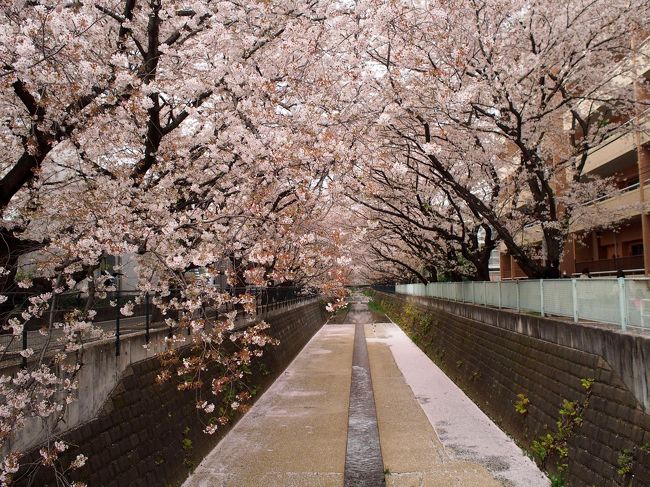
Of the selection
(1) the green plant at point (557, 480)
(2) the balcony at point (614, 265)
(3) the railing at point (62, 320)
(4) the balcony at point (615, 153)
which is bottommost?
(1) the green plant at point (557, 480)

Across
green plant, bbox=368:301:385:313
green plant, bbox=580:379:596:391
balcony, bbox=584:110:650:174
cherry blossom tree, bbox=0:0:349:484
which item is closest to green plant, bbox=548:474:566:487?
green plant, bbox=580:379:596:391

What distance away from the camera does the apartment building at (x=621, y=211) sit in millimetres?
19469

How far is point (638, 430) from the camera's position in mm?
6398

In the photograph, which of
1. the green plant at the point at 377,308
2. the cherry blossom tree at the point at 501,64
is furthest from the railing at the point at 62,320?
the green plant at the point at 377,308

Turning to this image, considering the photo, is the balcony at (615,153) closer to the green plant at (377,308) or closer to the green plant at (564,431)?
the green plant at (564,431)

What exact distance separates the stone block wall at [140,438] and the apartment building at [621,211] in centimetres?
1476

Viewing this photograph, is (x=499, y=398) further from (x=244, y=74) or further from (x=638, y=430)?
(x=244, y=74)

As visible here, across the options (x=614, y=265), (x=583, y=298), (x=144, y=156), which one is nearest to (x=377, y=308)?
(x=614, y=265)

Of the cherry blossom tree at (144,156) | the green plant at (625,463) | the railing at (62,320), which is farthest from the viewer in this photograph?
the green plant at (625,463)

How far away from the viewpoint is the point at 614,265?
24.7m

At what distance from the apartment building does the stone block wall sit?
1476cm

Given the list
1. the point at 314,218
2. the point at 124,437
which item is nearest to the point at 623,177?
the point at 314,218

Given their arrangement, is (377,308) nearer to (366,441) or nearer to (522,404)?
(366,441)

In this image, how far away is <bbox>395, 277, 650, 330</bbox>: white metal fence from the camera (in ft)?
23.3
